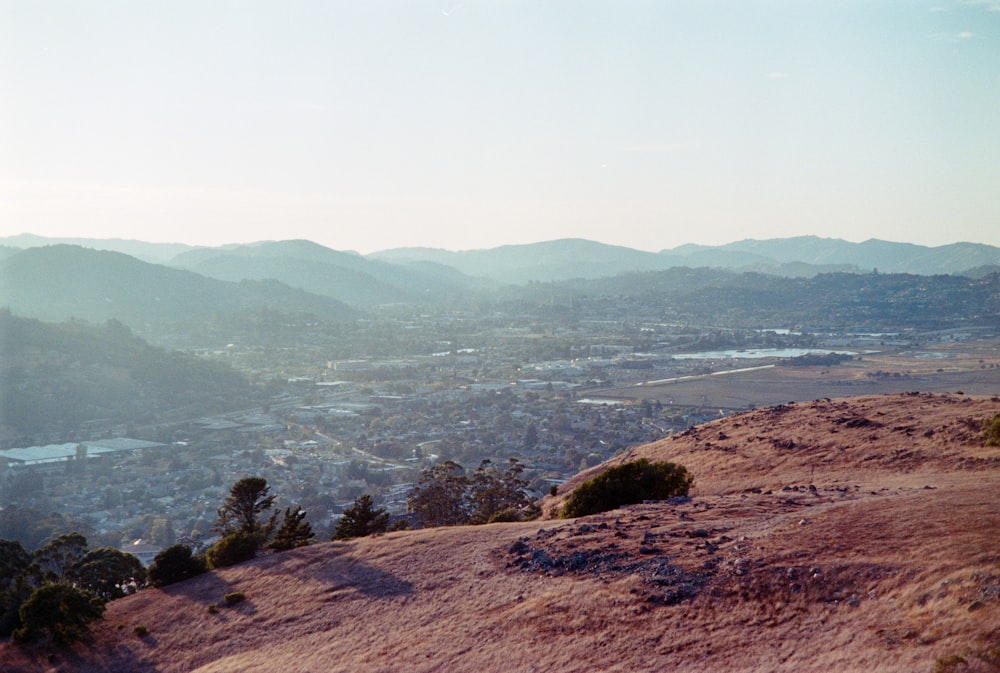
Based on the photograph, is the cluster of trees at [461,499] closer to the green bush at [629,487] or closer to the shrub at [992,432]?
the green bush at [629,487]

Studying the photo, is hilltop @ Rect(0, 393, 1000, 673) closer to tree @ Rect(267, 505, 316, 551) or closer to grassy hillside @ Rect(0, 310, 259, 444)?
tree @ Rect(267, 505, 316, 551)

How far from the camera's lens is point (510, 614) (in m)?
16.6

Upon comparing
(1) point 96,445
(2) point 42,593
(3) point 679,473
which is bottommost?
(1) point 96,445

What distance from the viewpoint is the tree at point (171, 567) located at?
25.3 meters

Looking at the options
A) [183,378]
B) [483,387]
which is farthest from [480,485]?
[183,378]

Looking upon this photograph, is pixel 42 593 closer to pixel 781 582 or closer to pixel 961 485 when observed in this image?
pixel 781 582

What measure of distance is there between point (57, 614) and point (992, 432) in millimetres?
26962

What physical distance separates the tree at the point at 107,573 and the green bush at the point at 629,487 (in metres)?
15.2

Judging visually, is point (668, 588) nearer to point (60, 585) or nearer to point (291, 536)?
point (291, 536)

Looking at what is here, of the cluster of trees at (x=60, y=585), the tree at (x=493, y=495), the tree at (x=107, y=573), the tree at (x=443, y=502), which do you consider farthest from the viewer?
the tree at (x=493, y=495)

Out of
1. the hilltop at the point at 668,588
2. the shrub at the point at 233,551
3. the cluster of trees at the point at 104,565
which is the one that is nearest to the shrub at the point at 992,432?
the hilltop at the point at 668,588

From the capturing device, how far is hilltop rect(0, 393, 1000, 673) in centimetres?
1268

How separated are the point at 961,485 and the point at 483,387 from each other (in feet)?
249

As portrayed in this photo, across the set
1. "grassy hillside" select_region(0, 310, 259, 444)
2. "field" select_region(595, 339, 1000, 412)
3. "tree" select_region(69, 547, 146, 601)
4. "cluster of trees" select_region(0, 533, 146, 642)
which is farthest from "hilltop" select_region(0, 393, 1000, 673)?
"grassy hillside" select_region(0, 310, 259, 444)
